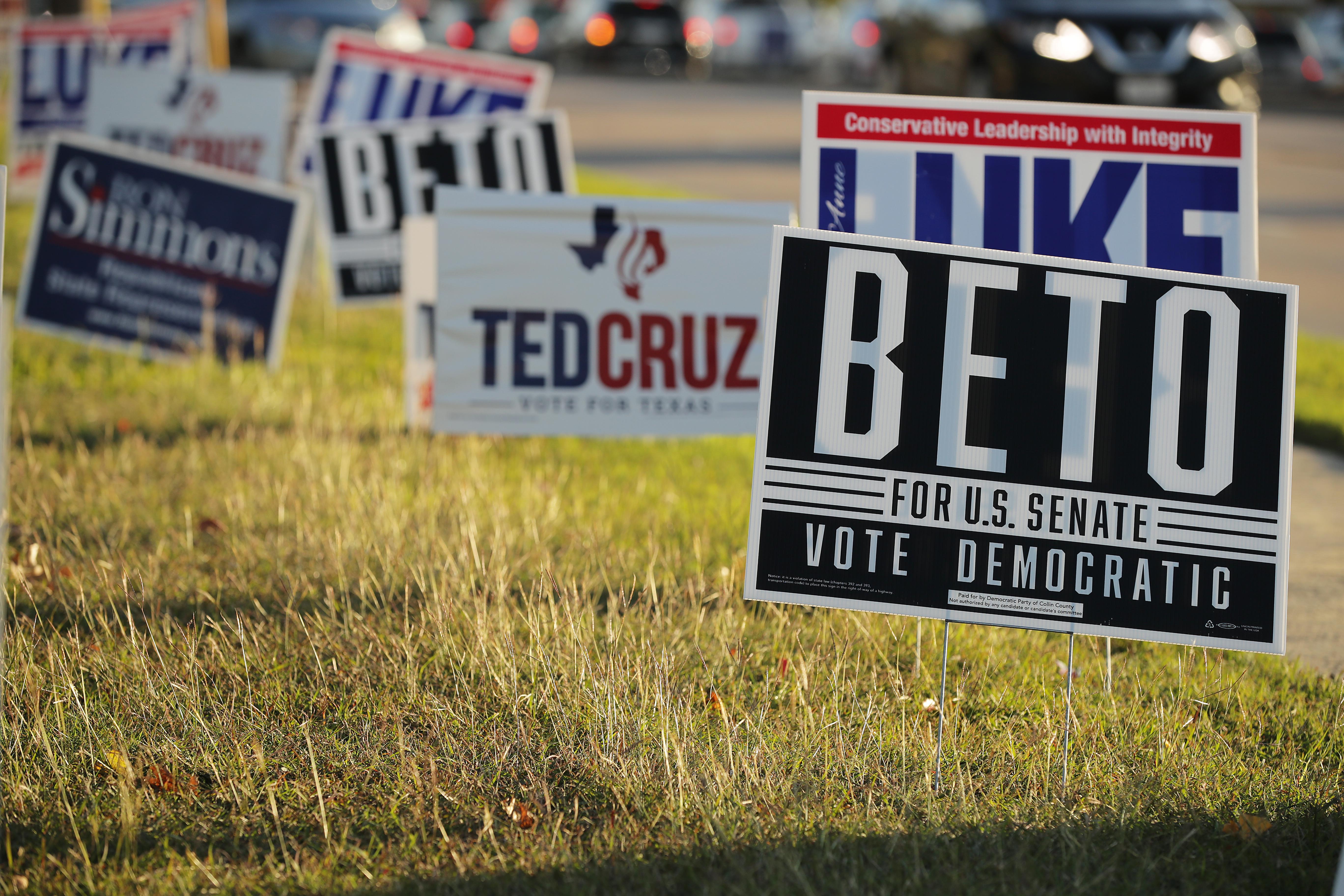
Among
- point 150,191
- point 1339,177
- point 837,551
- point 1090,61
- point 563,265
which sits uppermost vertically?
point 1090,61

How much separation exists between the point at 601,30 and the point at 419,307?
2684 centimetres

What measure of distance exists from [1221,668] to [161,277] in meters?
5.22

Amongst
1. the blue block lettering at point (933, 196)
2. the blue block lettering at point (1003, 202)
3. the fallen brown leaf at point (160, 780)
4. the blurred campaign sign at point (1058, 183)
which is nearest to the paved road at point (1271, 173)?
the blurred campaign sign at point (1058, 183)

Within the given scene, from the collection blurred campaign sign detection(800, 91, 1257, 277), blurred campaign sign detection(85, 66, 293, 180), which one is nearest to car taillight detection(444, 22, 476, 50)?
blurred campaign sign detection(85, 66, 293, 180)

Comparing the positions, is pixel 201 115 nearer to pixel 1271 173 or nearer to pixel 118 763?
pixel 118 763

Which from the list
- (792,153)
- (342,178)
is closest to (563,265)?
(342,178)

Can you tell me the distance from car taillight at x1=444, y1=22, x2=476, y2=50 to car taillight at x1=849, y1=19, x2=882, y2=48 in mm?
8844

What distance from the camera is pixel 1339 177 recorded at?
15.0 metres

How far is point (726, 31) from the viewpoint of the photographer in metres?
33.3

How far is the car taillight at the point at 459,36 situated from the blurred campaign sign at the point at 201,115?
23.9m

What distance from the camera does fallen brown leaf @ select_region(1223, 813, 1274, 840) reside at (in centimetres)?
305

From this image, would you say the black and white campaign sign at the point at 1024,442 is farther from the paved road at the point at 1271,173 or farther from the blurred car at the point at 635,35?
the blurred car at the point at 635,35

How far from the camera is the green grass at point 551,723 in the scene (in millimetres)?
2939

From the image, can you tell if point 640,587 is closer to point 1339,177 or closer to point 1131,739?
point 1131,739
